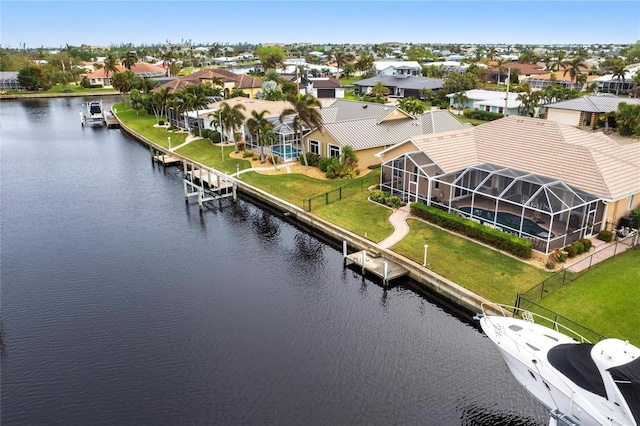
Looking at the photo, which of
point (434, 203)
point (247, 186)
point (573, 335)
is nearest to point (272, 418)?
point (573, 335)

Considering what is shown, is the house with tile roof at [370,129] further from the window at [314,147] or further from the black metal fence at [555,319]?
the black metal fence at [555,319]

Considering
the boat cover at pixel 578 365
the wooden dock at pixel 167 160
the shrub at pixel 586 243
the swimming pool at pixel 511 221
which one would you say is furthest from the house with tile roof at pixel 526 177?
the wooden dock at pixel 167 160

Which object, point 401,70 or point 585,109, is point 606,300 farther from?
point 401,70

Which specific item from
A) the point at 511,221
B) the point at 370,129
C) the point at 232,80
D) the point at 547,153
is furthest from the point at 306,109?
the point at 232,80

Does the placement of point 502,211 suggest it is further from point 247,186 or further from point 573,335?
point 247,186

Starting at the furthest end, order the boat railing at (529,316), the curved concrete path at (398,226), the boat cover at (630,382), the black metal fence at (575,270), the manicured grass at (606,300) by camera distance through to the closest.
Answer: the curved concrete path at (398,226)
the black metal fence at (575,270)
the manicured grass at (606,300)
the boat railing at (529,316)
the boat cover at (630,382)

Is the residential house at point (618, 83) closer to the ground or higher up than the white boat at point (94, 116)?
higher up

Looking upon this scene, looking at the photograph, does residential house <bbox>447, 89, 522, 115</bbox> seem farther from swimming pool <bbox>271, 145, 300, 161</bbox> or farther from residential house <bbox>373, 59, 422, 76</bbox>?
residential house <bbox>373, 59, 422, 76</bbox>

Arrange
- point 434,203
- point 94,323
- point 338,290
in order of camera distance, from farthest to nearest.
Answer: point 434,203, point 338,290, point 94,323
